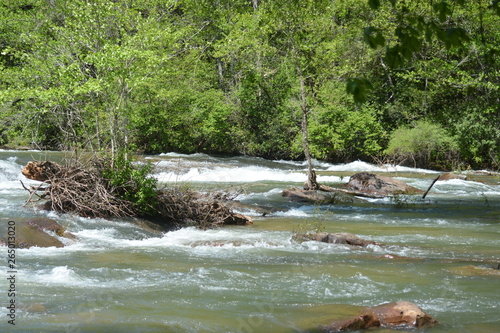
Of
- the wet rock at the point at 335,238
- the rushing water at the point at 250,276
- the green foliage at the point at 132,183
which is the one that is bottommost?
the rushing water at the point at 250,276

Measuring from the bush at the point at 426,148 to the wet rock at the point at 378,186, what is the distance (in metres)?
9.49

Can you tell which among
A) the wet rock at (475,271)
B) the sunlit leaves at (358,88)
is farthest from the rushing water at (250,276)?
the sunlit leaves at (358,88)

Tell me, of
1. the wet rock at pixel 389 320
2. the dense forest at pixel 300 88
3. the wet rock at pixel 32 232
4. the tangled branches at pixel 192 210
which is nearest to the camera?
the wet rock at pixel 389 320

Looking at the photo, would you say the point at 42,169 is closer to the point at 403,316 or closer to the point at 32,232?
the point at 32,232

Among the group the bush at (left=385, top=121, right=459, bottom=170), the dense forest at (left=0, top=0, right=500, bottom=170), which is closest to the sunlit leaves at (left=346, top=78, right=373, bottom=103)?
the dense forest at (left=0, top=0, right=500, bottom=170)

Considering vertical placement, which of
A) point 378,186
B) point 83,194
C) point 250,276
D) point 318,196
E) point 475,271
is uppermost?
point 83,194

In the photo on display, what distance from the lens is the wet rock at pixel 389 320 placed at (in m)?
4.89

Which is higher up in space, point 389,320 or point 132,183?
point 132,183

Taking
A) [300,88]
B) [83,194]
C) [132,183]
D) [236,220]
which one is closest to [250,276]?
[132,183]

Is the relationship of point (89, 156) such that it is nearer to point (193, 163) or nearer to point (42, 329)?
point (42, 329)

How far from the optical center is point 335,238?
953cm

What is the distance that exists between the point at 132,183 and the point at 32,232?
2.45 m

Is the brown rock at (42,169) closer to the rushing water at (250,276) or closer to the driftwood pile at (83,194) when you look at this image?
the driftwood pile at (83,194)

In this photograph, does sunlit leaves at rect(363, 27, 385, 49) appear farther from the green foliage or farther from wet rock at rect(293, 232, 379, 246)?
the green foliage
